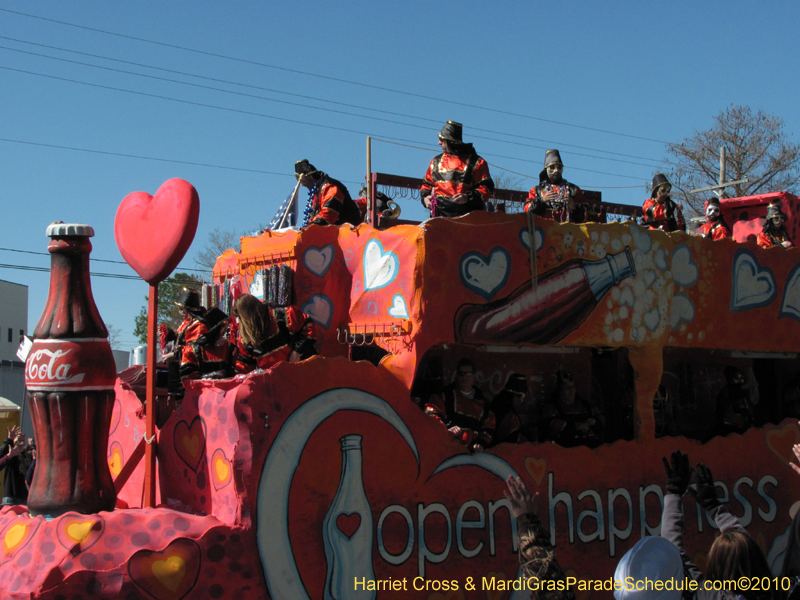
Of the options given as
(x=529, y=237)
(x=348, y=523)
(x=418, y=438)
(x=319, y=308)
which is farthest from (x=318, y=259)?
(x=348, y=523)

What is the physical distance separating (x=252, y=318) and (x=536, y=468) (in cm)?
262

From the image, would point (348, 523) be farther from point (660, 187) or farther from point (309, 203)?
point (660, 187)

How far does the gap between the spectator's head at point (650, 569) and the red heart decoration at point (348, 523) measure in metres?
2.64

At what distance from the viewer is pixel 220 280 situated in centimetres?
827

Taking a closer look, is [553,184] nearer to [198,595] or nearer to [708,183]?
[198,595]

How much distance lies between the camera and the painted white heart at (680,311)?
7.48 meters

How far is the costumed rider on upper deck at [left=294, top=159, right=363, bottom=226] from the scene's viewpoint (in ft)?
24.4

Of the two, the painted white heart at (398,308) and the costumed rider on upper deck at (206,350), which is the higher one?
the painted white heart at (398,308)

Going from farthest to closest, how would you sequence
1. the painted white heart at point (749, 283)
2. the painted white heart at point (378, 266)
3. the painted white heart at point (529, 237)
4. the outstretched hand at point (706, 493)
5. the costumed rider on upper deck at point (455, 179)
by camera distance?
the painted white heart at point (749, 283)
the costumed rider on upper deck at point (455, 179)
the painted white heart at point (529, 237)
the painted white heart at point (378, 266)
the outstretched hand at point (706, 493)

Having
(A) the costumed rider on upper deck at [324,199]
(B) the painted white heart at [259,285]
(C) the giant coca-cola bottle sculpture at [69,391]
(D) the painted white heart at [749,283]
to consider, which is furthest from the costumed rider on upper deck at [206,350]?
(D) the painted white heart at [749,283]

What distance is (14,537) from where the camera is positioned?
4.88 metres

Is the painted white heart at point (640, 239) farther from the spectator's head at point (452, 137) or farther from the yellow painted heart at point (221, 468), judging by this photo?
the yellow painted heart at point (221, 468)

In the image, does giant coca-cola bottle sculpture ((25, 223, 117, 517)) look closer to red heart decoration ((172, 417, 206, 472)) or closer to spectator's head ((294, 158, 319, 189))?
red heart decoration ((172, 417, 206, 472))

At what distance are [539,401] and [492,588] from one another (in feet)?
8.55
